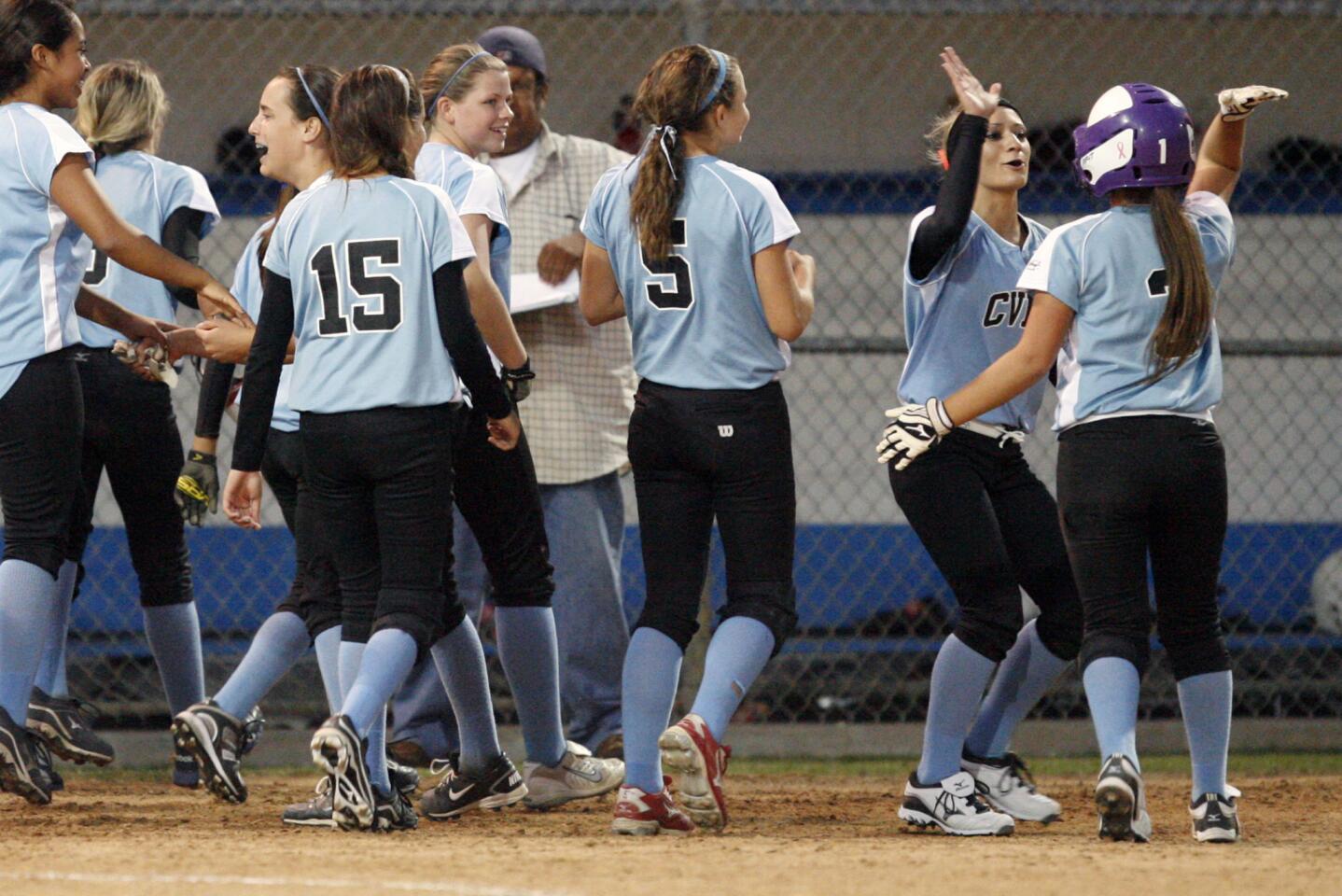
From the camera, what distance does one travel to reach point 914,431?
4211 millimetres

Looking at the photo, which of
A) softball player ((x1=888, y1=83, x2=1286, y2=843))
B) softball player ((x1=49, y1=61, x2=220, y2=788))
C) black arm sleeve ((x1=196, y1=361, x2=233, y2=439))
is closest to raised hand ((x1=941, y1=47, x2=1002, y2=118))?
softball player ((x1=888, y1=83, x2=1286, y2=843))

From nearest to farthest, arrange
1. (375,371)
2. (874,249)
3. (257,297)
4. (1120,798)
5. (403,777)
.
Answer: (1120,798) → (375,371) → (257,297) → (403,777) → (874,249)

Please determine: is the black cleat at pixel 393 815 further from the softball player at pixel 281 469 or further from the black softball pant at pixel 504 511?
the black softball pant at pixel 504 511

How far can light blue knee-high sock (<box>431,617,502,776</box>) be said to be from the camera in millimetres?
4559

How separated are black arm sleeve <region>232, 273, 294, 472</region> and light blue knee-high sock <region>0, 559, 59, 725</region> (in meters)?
0.68

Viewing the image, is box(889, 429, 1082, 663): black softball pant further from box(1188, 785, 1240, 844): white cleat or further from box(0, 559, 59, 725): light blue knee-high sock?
box(0, 559, 59, 725): light blue knee-high sock

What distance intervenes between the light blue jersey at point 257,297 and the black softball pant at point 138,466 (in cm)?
43

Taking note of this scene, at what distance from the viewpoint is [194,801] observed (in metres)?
→ 5.18

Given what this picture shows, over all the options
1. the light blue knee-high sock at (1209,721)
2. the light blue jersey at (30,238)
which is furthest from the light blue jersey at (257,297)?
the light blue knee-high sock at (1209,721)

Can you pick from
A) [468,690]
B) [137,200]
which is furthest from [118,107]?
[468,690]

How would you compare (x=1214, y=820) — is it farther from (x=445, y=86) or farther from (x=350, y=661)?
(x=445, y=86)

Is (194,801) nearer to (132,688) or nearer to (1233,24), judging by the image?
(132,688)

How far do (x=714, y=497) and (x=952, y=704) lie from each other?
78cm

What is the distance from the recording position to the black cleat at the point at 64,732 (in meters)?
5.17
